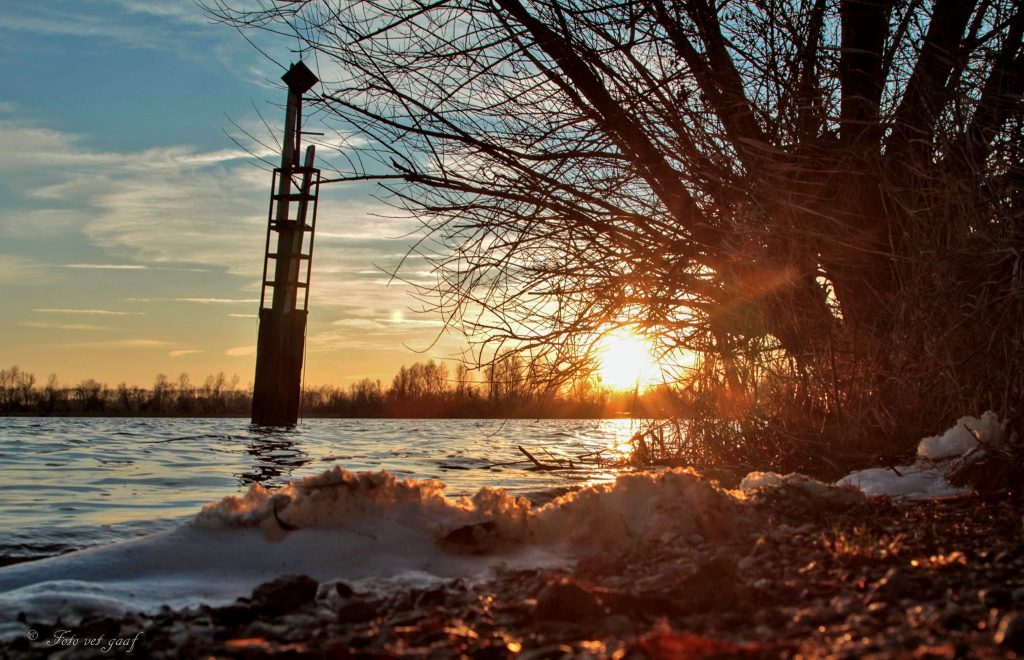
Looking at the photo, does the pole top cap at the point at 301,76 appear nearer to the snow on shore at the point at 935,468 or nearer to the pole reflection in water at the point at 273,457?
the pole reflection in water at the point at 273,457

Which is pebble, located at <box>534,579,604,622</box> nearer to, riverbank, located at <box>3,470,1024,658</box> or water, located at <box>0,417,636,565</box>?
riverbank, located at <box>3,470,1024,658</box>

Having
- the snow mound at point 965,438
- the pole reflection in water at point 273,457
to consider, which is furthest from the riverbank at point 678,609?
the pole reflection in water at point 273,457

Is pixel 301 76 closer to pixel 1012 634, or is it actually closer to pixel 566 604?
pixel 566 604

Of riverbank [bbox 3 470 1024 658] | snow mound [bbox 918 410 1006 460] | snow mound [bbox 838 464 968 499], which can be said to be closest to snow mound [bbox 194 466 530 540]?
riverbank [bbox 3 470 1024 658]

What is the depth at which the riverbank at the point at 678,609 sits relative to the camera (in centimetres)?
188

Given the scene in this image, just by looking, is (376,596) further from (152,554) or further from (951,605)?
(951,605)

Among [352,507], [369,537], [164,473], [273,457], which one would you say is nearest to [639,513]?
[369,537]

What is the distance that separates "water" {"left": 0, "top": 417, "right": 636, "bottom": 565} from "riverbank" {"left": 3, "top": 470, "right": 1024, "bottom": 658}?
248 cm

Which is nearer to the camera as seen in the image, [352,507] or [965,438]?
[352,507]

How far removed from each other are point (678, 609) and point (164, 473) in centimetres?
805

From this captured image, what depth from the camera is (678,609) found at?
2.28 meters

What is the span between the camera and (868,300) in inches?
244

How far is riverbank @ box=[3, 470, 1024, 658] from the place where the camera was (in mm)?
1884

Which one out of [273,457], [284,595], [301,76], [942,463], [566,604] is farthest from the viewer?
[301,76]
